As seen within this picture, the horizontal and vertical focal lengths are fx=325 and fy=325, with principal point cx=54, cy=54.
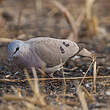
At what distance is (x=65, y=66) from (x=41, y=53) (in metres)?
1.27

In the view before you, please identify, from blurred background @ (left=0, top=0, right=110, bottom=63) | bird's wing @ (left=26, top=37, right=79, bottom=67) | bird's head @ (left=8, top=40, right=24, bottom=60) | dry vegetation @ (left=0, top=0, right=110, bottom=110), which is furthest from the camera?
blurred background @ (left=0, top=0, right=110, bottom=63)

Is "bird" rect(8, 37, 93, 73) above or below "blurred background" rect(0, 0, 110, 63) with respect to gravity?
below

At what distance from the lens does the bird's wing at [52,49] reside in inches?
160

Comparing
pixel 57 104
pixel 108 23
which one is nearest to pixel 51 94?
pixel 57 104

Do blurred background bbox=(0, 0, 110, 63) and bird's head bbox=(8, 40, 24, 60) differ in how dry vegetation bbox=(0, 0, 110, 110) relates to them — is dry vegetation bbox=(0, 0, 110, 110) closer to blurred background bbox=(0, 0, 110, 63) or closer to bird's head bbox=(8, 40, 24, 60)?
blurred background bbox=(0, 0, 110, 63)

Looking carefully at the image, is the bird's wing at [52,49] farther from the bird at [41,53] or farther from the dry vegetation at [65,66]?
the dry vegetation at [65,66]

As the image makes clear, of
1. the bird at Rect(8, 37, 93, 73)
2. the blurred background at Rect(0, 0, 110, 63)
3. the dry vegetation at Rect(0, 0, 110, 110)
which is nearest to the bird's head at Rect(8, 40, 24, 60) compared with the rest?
the bird at Rect(8, 37, 93, 73)

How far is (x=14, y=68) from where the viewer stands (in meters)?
4.13

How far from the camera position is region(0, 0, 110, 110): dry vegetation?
337 centimetres

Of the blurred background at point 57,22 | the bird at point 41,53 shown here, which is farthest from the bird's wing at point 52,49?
the blurred background at point 57,22

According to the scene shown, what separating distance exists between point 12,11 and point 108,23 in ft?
9.46

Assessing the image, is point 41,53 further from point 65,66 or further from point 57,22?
point 57,22

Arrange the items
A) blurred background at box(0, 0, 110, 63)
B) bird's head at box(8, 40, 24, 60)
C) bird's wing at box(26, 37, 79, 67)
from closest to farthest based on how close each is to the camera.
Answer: bird's head at box(8, 40, 24, 60), bird's wing at box(26, 37, 79, 67), blurred background at box(0, 0, 110, 63)

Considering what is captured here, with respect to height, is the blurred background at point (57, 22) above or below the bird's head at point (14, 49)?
above
